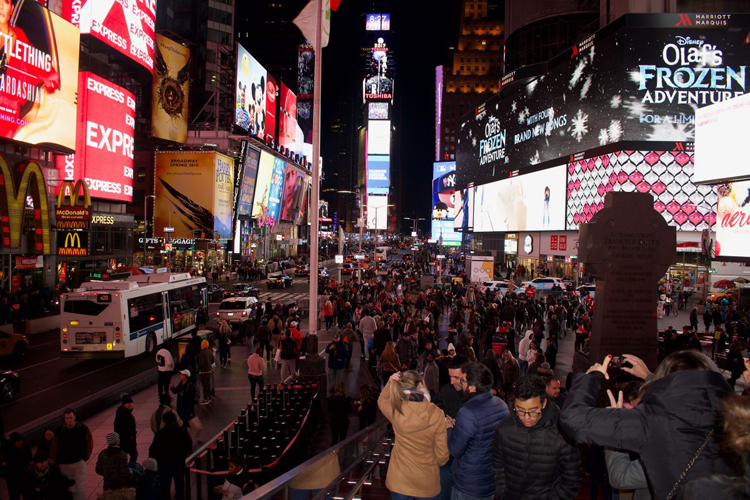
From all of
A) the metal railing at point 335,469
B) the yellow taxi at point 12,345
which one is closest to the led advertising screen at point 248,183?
the yellow taxi at point 12,345

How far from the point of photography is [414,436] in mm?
4340

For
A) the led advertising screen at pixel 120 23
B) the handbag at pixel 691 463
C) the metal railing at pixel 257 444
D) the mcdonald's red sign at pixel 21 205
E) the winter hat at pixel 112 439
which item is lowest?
the metal railing at pixel 257 444

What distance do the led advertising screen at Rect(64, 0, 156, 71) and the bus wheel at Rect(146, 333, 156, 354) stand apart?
28.8 metres

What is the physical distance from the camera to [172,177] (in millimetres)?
56094

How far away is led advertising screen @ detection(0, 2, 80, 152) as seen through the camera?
27.0 m

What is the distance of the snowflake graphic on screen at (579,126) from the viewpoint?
5359 cm

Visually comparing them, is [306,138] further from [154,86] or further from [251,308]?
[251,308]

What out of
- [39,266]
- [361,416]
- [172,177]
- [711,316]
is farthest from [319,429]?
[172,177]

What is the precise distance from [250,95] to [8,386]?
5809 cm

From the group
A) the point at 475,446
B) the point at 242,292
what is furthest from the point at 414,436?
the point at 242,292

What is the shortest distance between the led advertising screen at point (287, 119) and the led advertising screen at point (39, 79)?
52117 millimetres

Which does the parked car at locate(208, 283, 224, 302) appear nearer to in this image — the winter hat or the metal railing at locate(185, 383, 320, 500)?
the metal railing at locate(185, 383, 320, 500)

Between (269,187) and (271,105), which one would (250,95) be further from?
(269,187)

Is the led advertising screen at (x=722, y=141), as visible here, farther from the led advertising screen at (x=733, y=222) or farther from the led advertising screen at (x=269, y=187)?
the led advertising screen at (x=269, y=187)
